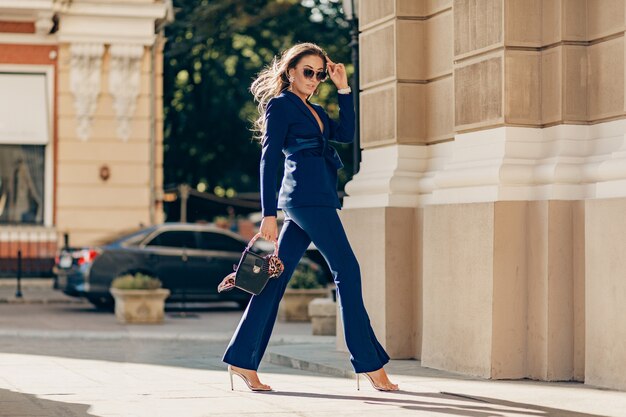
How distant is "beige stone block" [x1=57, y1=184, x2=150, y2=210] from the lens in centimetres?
2566

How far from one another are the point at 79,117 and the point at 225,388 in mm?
17625

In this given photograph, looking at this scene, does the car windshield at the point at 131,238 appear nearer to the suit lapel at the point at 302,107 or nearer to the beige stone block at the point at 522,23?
the beige stone block at the point at 522,23

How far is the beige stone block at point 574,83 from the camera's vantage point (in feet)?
29.2

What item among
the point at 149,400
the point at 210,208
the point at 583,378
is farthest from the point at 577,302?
the point at 210,208

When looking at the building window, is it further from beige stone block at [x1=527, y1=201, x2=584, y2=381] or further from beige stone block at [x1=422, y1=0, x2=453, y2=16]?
beige stone block at [x1=527, y1=201, x2=584, y2=381]

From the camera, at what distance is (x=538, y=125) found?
908 cm

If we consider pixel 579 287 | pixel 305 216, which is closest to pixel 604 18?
pixel 579 287

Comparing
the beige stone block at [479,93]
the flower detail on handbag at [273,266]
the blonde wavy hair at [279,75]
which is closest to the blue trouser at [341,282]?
the flower detail on handbag at [273,266]

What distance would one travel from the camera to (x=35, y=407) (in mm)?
7668

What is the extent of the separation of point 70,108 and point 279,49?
1723 cm

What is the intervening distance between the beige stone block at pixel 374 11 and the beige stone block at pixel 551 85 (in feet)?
6.16

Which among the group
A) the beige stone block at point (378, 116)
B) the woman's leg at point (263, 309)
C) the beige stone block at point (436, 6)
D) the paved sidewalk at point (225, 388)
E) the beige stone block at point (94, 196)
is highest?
the beige stone block at point (436, 6)

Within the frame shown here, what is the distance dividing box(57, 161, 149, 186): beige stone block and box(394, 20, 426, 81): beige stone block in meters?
15.9

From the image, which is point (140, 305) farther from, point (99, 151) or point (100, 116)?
point (100, 116)
